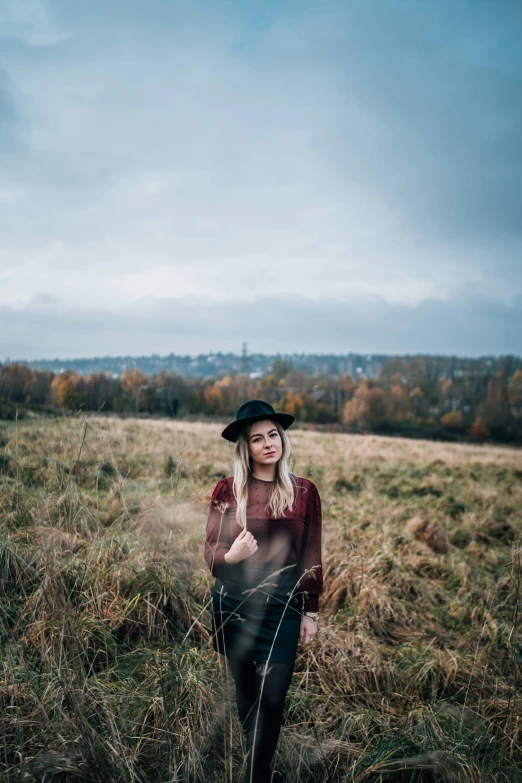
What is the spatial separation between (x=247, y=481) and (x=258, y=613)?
0.61 meters

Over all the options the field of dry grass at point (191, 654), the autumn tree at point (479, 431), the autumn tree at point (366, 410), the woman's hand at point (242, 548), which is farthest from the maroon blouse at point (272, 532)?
the autumn tree at point (479, 431)

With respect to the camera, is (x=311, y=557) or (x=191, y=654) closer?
(x=311, y=557)

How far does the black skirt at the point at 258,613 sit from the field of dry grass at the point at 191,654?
190 millimetres

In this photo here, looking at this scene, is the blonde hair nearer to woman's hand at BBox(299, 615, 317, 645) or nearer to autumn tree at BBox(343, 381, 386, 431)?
woman's hand at BBox(299, 615, 317, 645)

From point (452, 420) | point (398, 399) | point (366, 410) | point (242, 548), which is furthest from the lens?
point (398, 399)

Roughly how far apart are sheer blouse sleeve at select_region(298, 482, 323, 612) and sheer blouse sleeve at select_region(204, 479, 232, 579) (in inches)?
14.9

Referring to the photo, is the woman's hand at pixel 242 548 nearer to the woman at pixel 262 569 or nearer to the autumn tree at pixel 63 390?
the woman at pixel 262 569

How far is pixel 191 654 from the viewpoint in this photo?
292cm

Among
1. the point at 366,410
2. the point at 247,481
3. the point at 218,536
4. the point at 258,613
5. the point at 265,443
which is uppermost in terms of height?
the point at 265,443

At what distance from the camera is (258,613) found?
2.15 meters

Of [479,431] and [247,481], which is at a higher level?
[247,481]

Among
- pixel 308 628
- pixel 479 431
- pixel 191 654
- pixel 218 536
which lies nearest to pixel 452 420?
pixel 479 431

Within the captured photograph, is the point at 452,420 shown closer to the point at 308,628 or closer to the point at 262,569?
the point at 308,628

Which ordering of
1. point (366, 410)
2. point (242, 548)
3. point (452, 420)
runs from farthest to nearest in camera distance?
point (452, 420), point (366, 410), point (242, 548)
